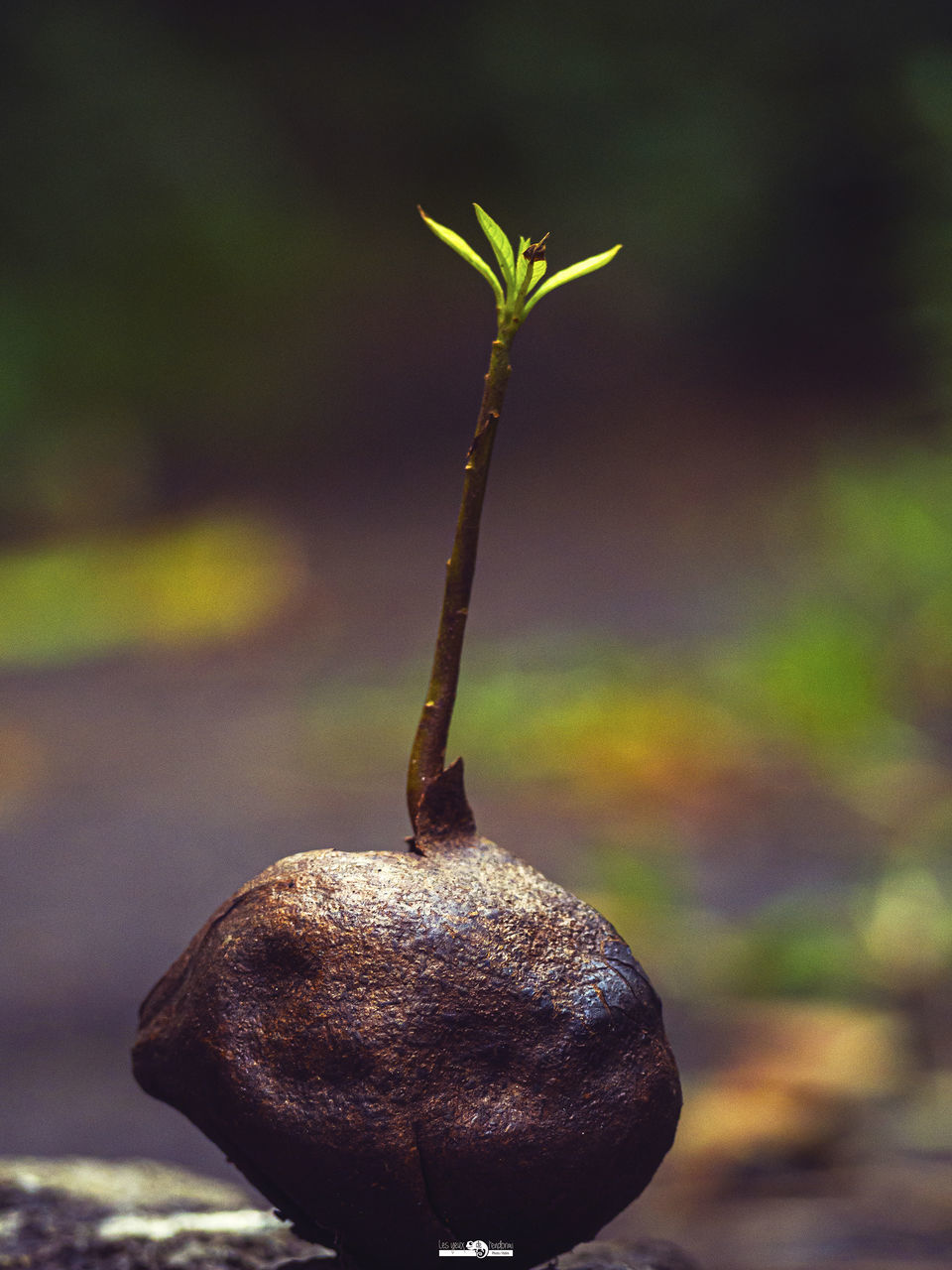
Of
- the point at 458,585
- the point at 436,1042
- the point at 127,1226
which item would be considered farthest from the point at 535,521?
the point at 436,1042

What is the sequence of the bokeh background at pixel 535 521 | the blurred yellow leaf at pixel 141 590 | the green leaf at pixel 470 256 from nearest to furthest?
1. the green leaf at pixel 470 256
2. the bokeh background at pixel 535 521
3. the blurred yellow leaf at pixel 141 590

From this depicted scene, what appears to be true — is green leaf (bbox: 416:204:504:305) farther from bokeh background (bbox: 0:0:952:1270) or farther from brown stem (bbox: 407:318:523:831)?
bokeh background (bbox: 0:0:952:1270)

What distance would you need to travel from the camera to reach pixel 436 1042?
126 cm

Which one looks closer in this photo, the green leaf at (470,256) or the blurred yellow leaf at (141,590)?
the green leaf at (470,256)

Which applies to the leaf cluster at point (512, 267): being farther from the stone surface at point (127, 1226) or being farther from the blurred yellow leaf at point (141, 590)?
the blurred yellow leaf at point (141, 590)

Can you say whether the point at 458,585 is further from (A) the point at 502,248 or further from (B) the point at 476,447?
(A) the point at 502,248

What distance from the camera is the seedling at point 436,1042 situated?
1.25 m

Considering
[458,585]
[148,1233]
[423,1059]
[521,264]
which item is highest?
[521,264]

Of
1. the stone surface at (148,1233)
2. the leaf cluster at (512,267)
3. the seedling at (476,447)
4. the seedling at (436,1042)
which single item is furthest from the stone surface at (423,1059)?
the leaf cluster at (512,267)

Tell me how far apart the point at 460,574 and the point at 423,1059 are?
445 millimetres

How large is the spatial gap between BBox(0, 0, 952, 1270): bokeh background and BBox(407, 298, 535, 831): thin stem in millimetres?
1627

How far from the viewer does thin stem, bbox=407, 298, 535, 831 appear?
1261 mm

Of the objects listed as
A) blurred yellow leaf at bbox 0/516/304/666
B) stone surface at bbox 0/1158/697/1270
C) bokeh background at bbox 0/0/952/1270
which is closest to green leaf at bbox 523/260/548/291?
stone surface at bbox 0/1158/697/1270

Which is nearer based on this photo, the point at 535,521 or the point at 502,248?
the point at 502,248
